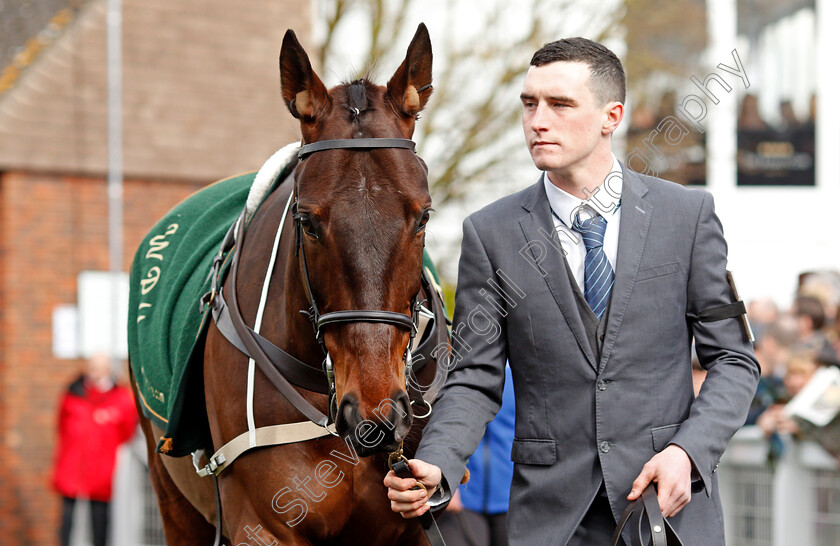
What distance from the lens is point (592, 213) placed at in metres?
3.39

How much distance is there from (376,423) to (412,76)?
1.19 meters

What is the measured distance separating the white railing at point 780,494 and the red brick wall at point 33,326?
7790 mm

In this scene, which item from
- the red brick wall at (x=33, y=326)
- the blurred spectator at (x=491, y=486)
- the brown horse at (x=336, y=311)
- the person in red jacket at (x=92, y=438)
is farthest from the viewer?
the red brick wall at (x=33, y=326)

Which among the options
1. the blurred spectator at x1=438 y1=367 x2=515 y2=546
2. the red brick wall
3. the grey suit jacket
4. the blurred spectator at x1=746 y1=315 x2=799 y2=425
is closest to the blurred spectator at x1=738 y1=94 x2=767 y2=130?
the blurred spectator at x1=746 y1=315 x2=799 y2=425

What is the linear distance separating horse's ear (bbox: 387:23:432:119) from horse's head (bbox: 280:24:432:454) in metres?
0.01

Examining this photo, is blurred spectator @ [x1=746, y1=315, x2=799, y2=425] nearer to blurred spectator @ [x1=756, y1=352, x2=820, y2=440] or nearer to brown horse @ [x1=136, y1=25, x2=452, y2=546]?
blurred spectator @ [x1=756, y1=352, x2=820, y2=440]

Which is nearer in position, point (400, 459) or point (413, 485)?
point (413, 485)

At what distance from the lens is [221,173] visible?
14023 millimetres

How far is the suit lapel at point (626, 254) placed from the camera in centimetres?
327

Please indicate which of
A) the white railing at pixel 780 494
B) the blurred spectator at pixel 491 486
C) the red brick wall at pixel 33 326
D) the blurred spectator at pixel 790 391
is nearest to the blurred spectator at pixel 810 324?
the blurred spectator at pixel 790 391

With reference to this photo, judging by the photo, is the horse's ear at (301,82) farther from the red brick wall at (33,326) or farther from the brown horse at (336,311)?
the red brick wall at (33,326)

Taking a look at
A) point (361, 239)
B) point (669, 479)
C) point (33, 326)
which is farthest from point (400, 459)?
point (33, 326)

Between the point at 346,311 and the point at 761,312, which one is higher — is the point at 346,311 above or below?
above

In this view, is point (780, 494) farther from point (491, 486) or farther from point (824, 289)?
point (824, 289)
